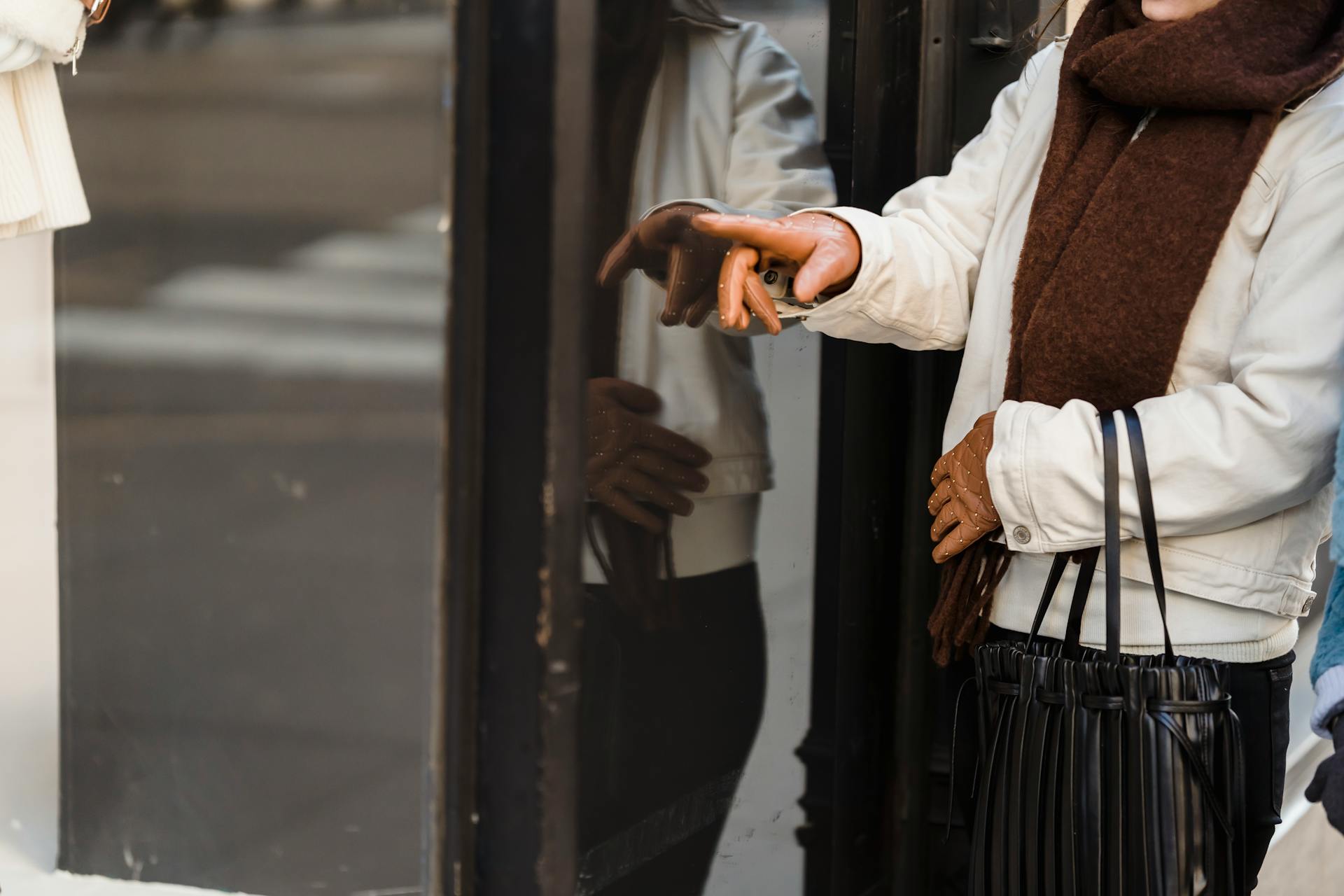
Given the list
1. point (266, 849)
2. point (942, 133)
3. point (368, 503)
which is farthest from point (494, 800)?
point (942, 133)

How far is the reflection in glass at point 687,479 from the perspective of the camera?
1421mm

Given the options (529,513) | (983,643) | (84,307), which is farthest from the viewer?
(84,307)

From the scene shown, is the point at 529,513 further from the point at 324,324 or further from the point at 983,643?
the point at 324,324

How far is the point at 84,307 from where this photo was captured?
7.45 feet

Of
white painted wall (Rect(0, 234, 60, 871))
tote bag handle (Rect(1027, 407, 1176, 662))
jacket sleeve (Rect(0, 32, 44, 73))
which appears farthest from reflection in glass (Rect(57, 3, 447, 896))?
tote bag handle (Rect(1027, 407, 1176, 662))

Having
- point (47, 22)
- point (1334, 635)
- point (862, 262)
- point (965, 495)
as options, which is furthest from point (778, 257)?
point (47, 22)

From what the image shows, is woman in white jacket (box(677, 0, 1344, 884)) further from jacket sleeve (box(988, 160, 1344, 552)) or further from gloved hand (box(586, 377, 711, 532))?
gloved hand (box(586, 377, 711, 532))

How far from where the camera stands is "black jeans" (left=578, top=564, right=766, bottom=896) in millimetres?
1436

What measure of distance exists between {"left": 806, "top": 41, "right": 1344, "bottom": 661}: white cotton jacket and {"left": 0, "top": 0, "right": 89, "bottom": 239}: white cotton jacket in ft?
3.30

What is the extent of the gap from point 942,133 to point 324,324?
1.07 m

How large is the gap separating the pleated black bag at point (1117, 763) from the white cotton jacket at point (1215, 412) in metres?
0.03

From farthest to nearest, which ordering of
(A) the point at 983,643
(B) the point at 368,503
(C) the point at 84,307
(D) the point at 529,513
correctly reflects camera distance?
(C) the point at 84,307 < (B) the point at 368,503 < (A) the point at 983,643 < (D) the point at 529,513

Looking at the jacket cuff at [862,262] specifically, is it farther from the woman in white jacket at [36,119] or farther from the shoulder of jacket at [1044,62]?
the woman in white jacket at [36,119]

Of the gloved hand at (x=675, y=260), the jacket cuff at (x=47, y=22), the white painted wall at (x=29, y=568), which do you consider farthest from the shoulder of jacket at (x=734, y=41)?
the white painted wall at (x=29, y=568)
